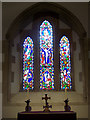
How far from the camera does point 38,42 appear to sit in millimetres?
6750

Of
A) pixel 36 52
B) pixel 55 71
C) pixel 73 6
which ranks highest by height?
pixel 73 6

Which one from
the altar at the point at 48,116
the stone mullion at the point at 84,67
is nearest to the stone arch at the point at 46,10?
the stone mullion at the point at 84,67

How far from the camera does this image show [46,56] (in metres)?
6.70

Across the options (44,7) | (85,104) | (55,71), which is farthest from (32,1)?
(85,104)

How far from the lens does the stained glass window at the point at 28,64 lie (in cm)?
654

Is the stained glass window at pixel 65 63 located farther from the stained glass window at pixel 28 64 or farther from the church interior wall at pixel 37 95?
→ the stained glass window at pixel 28 64

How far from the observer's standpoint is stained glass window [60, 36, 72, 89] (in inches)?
257

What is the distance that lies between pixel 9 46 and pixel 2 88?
45.1 inches

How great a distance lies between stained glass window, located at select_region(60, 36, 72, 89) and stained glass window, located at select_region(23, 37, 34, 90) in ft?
2.72

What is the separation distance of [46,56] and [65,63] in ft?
1.86

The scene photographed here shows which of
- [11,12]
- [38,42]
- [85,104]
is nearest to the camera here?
[85,104]

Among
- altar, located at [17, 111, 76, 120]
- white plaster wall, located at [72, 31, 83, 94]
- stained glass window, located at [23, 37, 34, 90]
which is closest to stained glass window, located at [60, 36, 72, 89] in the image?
white plaster wall, located at [72, 31, 83, 94]

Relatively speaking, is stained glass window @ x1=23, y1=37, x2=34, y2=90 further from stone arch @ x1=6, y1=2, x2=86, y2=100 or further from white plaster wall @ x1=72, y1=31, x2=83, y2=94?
white plaster wall @ x1=72, y1=31, x2=83, y2=94

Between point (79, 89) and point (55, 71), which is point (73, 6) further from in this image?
point (79, 89)
